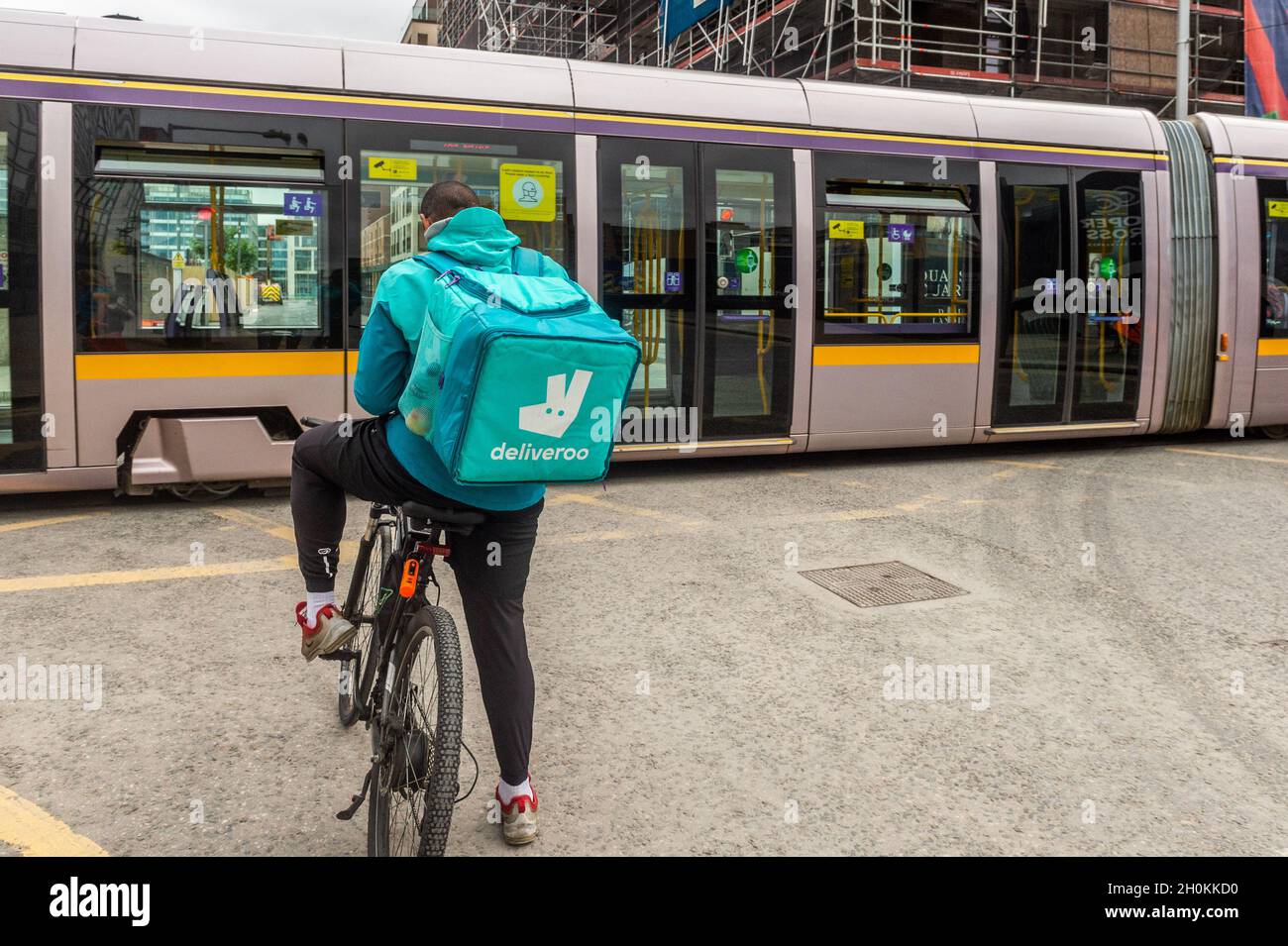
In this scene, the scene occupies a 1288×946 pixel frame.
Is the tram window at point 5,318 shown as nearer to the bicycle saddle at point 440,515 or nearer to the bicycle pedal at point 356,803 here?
the bicycle pedal at point 356,803

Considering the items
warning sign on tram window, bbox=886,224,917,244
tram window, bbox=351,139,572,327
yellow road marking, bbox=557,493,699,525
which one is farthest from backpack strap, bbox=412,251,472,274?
warning sign on tram window, bbox=886,224,917,244

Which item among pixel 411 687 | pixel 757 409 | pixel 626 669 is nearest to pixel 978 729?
pixel 626 669

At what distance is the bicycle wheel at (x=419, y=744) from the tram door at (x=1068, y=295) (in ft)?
25.2

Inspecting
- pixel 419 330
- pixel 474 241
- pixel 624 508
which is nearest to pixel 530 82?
pixel 624 508

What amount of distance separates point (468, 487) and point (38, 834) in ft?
5.23

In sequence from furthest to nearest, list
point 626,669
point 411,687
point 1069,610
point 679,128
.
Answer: point 679,128
point 1069,610
point 626,669
point 411,687

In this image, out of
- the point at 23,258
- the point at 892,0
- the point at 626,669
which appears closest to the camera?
the point at 626,669

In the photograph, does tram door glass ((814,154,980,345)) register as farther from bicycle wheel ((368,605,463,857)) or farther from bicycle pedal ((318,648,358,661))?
bicycle wheel ((368,605,463,857))

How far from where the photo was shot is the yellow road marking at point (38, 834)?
3.04m

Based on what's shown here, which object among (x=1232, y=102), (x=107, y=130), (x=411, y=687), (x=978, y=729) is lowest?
(x=978, y=729)

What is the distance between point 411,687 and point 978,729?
2.14 metres

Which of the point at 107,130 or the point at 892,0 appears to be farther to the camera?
the point at 892,0

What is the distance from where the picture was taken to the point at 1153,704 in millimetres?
4234

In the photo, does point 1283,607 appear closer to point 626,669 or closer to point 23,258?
point 626,669
